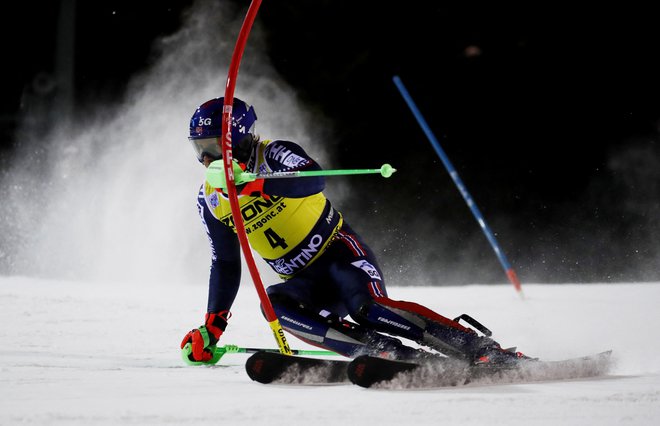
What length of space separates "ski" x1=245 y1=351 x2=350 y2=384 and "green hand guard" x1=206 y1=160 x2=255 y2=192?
26.5 inches

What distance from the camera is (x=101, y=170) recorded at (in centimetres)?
1004

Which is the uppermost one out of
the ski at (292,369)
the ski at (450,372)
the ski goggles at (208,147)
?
the ski goggles at (208,147)

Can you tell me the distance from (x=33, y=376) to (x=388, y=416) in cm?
169

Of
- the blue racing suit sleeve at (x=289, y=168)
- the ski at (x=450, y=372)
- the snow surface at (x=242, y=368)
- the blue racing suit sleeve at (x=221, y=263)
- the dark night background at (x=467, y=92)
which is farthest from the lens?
the dark night background at (x=467, y=92)

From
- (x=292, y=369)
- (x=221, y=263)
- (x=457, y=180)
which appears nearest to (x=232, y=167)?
(x=221, y=263)

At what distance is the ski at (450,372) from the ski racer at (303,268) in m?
0.08

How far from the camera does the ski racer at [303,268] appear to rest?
3443mm

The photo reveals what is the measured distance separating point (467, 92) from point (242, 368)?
7805 mm

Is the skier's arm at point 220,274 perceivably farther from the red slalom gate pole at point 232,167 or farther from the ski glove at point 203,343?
the red slalom gate pole at point 232,167

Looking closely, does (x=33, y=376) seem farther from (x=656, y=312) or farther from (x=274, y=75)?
(x=274, y=75)

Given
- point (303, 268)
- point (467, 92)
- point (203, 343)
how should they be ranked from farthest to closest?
point (467, 92), point (303, 268), point (203, 343)

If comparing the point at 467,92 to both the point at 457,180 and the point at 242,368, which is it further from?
the point at 242,368

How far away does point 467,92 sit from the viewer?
11.1m

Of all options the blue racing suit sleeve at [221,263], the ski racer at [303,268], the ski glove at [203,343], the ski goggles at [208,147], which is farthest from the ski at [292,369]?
the ski goggles at [208,147]
